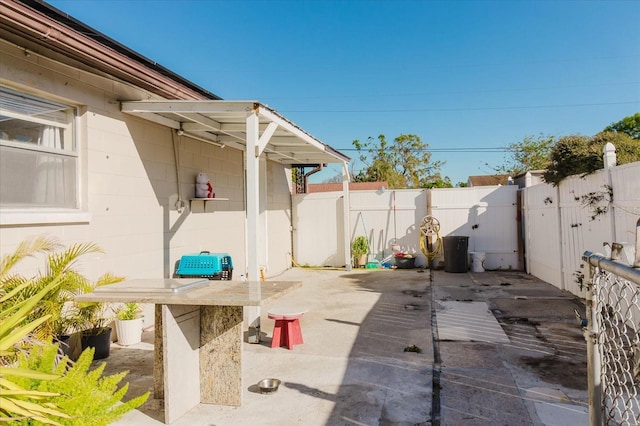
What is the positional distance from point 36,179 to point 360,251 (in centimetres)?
835

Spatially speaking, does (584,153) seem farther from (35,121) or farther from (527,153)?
(527,153)

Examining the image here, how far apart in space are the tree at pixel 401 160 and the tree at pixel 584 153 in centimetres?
2275

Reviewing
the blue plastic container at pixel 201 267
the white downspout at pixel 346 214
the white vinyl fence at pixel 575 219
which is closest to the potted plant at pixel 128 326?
the blue plastic container at pixel 201 267

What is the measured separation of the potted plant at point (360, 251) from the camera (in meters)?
11.1

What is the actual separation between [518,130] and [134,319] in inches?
987

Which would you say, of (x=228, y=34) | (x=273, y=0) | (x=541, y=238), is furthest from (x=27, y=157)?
(x=228, y=34)

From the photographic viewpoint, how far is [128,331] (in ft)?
15.1

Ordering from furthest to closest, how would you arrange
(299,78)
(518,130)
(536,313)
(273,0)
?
(518,130)
(299,78)
(273,0)
(536,313)

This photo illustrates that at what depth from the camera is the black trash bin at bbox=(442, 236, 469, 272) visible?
977cm

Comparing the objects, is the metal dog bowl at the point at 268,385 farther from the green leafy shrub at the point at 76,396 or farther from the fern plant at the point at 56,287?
the fern plant at the point at 56,287

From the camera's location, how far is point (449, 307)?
6305 millimetres

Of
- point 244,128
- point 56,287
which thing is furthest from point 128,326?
point 244,128

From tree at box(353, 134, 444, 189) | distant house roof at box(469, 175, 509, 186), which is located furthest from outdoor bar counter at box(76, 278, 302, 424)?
tree at box(353, 134, 444, 189)

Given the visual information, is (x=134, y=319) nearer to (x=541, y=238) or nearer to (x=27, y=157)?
(x=27, y=157)
